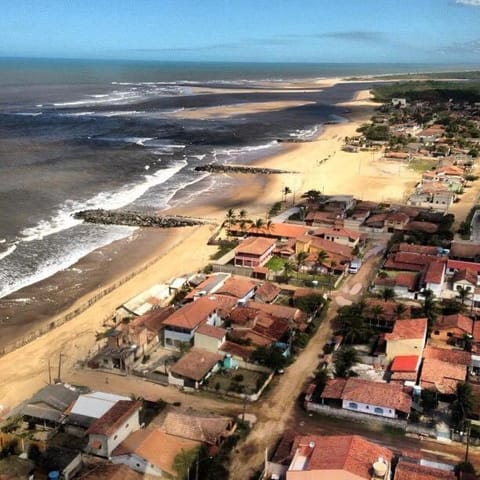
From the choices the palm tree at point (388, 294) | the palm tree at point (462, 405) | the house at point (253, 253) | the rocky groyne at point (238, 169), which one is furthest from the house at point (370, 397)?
the rocky groyne at point (238, 169)

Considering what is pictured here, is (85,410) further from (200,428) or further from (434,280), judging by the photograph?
(434,280)

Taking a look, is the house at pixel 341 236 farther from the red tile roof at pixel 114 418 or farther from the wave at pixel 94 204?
the red tile roof at pixel 114 418

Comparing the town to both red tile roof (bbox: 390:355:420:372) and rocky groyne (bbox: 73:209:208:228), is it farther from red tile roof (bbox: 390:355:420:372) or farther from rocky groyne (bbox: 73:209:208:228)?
rocky groyne (bbox: 73:209:208:228)

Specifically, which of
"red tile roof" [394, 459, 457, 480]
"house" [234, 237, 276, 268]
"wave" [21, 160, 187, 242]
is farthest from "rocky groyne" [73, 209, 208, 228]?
"red tile roof" [394, 459, 457, 480]

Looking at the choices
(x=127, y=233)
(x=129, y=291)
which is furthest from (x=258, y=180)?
(x=129, y=291)

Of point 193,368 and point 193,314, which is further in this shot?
point 193,314

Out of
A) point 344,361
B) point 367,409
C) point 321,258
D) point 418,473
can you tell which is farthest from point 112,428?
point 321,258
